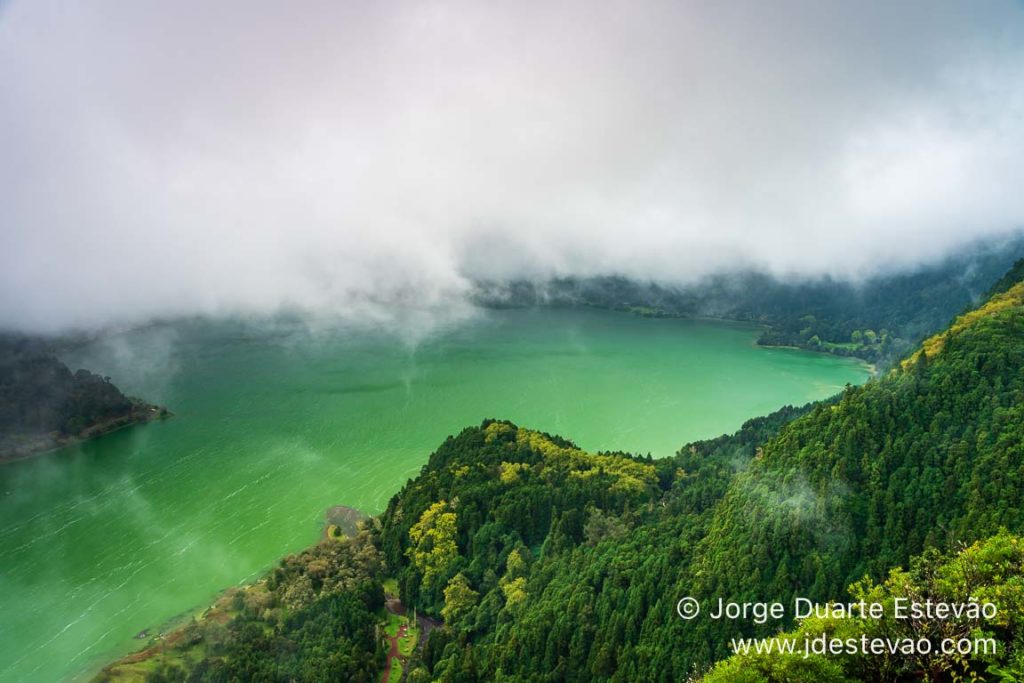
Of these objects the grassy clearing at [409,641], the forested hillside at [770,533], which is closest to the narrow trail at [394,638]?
the grassy clearing at [409,641]

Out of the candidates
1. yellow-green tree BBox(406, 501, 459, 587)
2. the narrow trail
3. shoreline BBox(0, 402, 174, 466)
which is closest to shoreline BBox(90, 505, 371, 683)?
yellow-green tree BBox(406, 501, 459, 587)

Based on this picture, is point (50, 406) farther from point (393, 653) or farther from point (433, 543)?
point (393, 653)

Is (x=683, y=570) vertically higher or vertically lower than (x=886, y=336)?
lower

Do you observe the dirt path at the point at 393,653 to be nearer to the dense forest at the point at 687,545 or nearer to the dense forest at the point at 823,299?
the dense forest at the point at 687,545

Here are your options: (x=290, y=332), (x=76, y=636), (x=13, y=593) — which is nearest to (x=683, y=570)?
(x=76, y=636)

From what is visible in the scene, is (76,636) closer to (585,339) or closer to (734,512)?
(734,512)

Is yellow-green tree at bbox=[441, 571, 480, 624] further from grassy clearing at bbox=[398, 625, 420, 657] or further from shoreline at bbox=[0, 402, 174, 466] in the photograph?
shoreline at bbox=[0, 402, 174, 466]
